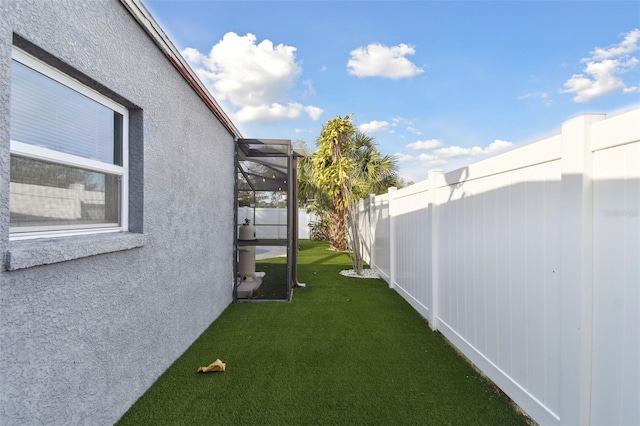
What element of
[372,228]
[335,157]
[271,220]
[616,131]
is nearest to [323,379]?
[616,131]

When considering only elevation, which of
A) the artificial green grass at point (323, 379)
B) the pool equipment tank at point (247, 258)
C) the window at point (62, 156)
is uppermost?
the window at point (62, 156)

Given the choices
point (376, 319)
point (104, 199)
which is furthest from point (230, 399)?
point (376, 319)

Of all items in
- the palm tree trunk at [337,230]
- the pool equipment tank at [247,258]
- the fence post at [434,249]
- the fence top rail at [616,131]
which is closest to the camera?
the fence top rail at [616,131]

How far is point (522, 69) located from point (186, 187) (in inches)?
304

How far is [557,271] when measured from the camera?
2031 mm

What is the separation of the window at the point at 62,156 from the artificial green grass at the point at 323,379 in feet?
5.17

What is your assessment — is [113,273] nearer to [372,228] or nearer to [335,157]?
[335,157]

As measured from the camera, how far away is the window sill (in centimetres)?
151

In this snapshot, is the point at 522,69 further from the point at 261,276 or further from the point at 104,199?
the point at 104,199

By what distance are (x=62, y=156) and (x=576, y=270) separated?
3163 mm

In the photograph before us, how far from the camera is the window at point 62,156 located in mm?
1716

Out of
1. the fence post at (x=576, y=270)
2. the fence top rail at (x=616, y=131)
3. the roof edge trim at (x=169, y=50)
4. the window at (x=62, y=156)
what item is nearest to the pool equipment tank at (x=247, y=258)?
the roof edge trim at (x=169, y=50)

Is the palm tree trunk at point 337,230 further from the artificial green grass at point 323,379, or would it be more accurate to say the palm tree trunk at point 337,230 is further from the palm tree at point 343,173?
the artificial green grass at point 323,379

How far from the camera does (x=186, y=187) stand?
3.79 m
